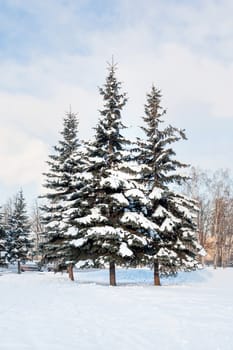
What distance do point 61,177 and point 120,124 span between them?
665 cm

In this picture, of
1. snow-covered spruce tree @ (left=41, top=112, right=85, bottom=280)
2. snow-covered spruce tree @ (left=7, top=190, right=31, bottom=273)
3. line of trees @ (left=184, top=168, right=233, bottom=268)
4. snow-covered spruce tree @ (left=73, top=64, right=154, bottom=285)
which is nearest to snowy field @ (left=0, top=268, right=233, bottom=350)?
snow-covered spruce tree @ (left=73, top=64, right=154, bottom=285)

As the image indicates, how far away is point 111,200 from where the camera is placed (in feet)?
58.4

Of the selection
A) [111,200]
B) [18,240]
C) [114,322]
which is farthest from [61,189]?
[18,240]

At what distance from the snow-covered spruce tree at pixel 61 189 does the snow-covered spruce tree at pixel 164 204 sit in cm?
477

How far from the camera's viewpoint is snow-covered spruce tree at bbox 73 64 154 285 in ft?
55.6

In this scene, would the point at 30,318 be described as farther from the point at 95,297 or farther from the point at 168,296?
the point at 168,296

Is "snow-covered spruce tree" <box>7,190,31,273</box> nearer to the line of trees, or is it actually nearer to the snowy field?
the line of trees

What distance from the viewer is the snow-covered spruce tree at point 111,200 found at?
1695 centimetres

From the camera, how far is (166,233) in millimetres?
18188

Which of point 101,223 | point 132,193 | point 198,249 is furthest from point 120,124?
point 198,249

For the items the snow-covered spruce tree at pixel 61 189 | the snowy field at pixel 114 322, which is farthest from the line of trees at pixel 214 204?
the snowy field at pixel 114 322

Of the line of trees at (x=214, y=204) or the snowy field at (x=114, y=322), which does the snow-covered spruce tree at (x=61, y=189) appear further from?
the line of trees at (x=214, y=204)

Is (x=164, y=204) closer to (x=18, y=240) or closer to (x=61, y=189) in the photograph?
(x=61, y=189)

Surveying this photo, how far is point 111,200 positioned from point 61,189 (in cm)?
713
